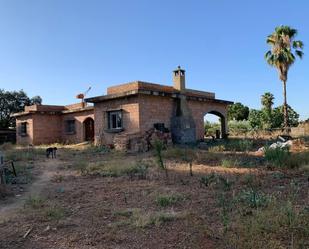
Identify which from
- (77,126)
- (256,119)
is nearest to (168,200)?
(77,126)

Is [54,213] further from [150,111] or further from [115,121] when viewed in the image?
[115,121]

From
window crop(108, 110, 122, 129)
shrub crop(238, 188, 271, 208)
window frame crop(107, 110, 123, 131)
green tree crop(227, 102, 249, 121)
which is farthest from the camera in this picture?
green tree crop(227, 102, 249, 121)

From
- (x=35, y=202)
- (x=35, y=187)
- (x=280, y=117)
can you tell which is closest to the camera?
(x=35, y=202)

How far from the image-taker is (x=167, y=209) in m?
5.94

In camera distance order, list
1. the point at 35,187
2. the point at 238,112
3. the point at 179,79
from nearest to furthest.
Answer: the point at 35,187 < the point at 179,79 < the point at 238,112

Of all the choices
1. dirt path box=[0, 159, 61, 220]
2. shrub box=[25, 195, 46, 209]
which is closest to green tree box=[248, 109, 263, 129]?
dirt path box=[0, 159, 61, 220]

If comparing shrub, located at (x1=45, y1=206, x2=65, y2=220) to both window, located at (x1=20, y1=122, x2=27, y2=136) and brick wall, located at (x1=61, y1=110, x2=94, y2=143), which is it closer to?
brick wall, located at (x1=61, y1=110, x2=94, y2=143)

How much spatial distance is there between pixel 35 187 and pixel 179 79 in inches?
525

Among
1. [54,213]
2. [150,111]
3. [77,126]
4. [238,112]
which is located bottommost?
[54,213]

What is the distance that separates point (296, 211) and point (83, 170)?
24.5 feet

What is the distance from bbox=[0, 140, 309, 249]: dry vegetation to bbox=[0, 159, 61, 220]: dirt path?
5 cm

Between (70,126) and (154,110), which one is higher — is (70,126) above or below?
below

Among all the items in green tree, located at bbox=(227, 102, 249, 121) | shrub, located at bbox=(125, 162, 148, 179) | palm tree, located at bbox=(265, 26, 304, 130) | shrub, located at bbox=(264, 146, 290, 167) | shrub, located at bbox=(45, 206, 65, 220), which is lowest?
shrub, located at bbox=(45, 206, 65, 220)

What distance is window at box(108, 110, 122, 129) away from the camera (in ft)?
62.9
